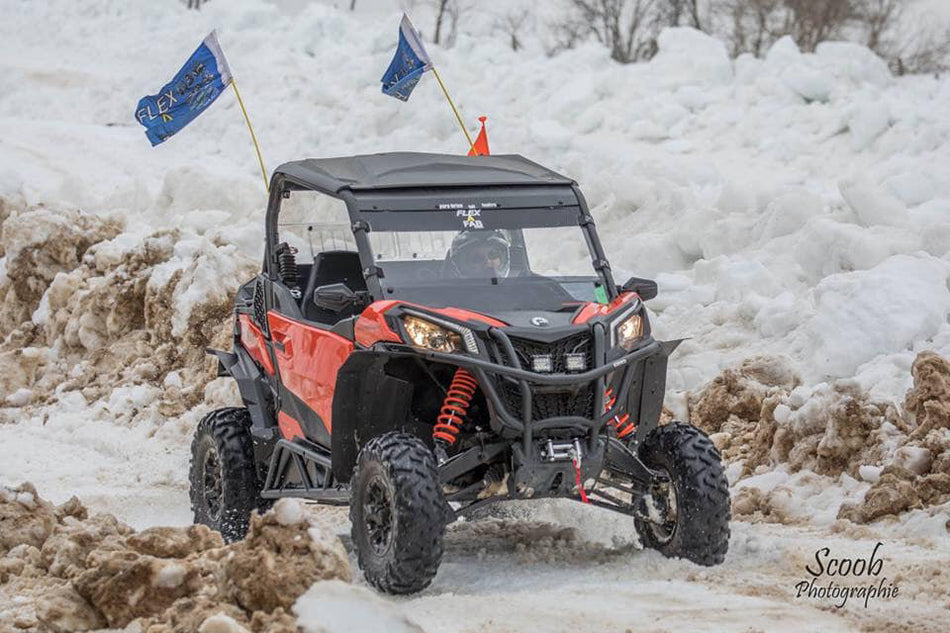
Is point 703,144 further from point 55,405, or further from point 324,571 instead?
point 324,571

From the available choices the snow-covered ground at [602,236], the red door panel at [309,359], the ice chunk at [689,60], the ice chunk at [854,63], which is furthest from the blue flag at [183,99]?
the ice chunk at [854,63]

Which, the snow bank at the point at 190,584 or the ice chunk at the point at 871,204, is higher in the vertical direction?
the ice chunk at the point at 871,204

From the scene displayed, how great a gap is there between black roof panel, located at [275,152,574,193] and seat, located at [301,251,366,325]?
1.41 ft

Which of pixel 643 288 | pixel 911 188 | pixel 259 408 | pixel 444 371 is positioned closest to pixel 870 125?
pixel 911 188

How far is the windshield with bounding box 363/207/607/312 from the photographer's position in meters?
7.05

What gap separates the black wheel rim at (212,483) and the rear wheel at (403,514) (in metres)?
2.01

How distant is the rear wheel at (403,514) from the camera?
20.6 feet

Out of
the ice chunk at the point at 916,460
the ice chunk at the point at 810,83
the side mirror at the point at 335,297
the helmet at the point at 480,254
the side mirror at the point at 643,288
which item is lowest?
the ice chunk at the point at 916,460

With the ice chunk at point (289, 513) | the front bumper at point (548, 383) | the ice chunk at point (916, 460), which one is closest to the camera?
the ice chunk at point (289, 513)

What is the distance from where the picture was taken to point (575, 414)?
21.8 feet

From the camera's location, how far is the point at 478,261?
734 cm

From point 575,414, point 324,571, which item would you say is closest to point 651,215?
point 575,414

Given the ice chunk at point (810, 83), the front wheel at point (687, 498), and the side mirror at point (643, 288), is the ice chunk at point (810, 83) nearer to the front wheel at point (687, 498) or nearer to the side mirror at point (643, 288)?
the side mirror at point (643, 288)

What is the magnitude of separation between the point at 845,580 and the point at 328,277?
3101 mm
